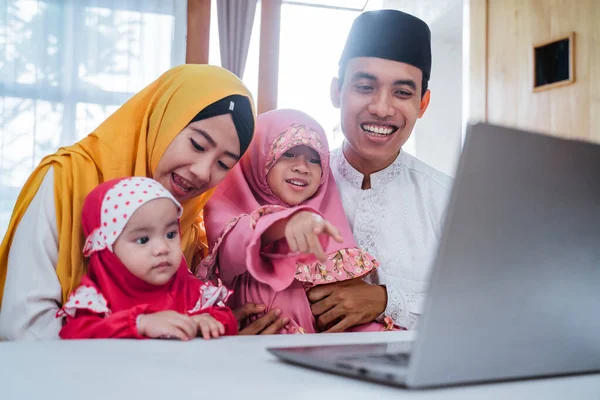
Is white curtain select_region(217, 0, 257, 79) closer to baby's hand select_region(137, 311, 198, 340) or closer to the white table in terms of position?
baby's hand select_region(137, 311, 198, 340)

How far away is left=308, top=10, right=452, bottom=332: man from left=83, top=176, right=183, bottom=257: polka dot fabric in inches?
31.6

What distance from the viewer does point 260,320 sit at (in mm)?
1367

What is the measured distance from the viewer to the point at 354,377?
579 mm

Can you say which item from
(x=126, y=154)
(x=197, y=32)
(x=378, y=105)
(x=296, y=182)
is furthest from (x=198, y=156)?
(x=197, y=32)

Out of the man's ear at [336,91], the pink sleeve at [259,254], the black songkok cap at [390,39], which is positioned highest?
the black songkok cap at [390,39]

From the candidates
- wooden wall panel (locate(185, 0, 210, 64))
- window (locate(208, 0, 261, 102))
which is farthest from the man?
window (locate(208, 0, 261, 102))

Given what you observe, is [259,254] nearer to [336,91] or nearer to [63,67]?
[336,91]

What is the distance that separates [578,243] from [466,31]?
15.9ft

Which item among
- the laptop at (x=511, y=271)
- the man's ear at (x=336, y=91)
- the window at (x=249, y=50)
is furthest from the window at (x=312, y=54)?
the laptop at (x=511, y=271)

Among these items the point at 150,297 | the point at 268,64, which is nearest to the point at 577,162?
the point at 150,297

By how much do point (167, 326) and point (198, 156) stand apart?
55cm

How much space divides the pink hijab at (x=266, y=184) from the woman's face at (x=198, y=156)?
13 centimetres

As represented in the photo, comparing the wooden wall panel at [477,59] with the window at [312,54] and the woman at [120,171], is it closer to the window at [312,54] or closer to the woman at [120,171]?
the window at [312,54]

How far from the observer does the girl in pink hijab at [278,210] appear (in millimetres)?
1433
